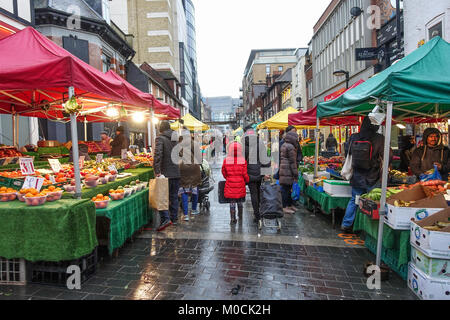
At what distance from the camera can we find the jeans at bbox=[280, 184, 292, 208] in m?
7.33

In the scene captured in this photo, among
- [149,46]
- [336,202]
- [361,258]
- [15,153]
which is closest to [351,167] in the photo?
[336,202]

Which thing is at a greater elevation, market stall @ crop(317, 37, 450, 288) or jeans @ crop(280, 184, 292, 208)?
market stall @ crop(317, 37, 450, 288)

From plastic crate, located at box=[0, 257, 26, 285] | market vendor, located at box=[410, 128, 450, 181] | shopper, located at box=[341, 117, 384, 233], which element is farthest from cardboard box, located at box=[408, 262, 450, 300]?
plastic crate, located at box=[0, 257, 26, 285]

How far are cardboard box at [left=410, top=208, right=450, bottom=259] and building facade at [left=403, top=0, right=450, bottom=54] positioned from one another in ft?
25.8

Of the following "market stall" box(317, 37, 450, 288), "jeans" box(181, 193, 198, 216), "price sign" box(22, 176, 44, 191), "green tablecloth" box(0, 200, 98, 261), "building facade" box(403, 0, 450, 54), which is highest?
"building facade" box(403, 0, 450, 54)

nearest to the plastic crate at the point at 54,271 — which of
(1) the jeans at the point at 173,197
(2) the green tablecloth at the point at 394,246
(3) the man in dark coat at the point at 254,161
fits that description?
(1) the jeans at the point at 173,197

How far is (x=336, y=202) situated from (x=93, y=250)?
16.1 feet

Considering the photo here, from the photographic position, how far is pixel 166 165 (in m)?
6.13

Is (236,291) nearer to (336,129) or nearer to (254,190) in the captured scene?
(254,190)

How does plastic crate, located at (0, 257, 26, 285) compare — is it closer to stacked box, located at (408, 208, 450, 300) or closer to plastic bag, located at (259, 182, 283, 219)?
plastic bag, located at (259, 182, 283, 219)

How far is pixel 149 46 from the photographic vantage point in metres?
38.2

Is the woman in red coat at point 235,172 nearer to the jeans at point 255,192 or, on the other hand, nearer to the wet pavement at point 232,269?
the jeans at point 255,192

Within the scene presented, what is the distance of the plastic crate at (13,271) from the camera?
11.8 feet

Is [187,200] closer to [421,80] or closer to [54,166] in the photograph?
[54,166]
